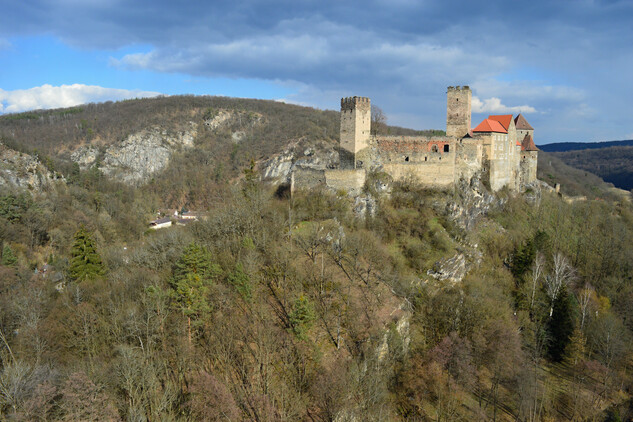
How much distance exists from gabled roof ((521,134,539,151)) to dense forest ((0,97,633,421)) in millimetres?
7122

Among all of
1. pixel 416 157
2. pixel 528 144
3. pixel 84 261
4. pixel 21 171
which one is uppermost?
pixel 528 144

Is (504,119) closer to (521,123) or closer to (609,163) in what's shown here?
(521,123)

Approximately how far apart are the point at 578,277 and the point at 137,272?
152ft

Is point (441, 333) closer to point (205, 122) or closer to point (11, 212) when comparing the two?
point (11, 212)

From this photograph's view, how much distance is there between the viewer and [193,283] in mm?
29609

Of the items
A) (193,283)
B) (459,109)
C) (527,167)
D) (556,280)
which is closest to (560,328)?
(556,280)

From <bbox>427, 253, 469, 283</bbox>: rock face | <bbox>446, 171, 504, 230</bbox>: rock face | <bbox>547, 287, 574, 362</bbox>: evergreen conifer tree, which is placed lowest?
<bbox>547, 287, 574, 362</bbox>: evergreen conifer tree

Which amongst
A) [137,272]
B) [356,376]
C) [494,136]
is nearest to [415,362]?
[356,376]

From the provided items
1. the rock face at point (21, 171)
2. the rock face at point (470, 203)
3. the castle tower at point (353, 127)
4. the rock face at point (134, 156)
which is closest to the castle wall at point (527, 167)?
the rock face at point (470, 203)

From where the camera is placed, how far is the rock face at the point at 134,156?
108 meters

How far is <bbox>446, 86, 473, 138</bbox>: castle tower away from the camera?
156 ft

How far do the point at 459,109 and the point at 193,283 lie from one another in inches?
1363

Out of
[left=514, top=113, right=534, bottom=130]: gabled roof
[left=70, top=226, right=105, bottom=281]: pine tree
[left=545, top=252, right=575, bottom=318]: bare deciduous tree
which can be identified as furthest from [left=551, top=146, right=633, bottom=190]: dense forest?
[left=70, top=226, right=105, bottom=281]: pine tree

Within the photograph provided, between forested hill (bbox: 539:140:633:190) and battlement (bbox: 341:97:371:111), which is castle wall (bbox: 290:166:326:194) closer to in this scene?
battlement (bbox: 341:97:371:111)
